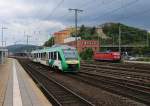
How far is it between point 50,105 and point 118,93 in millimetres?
5130

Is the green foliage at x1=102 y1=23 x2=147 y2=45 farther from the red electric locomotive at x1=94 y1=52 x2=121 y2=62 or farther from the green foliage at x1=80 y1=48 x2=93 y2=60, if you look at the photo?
the red electric locomotive at x1=94 y1=52 x2=121 y2=62

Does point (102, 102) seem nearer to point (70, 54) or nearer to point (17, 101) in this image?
point (17, 101)

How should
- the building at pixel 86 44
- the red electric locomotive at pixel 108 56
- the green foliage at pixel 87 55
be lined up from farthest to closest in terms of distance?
the building at pixel 86 44 → the green foliage at pixel 87 55 → the red electric locomotive at pixel 108 56

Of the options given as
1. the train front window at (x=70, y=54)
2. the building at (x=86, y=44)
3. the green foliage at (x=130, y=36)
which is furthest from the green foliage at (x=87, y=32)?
the train front window at (x=70, y=54)

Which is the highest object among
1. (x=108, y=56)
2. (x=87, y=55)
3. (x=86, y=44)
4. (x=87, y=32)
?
(x=87, y=32)

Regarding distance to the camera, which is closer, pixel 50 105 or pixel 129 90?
pixel 50 105

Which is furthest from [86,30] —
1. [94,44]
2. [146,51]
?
[146,51]

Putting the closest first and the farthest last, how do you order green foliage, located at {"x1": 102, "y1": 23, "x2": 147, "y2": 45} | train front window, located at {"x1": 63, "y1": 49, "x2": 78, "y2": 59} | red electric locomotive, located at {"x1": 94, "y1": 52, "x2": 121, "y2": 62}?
train front window, located at {"x1": 63, "y1": 49, "x2": 78, "y2": 59} → red electric locomotive, located at {"x1": 94, "y1": 52, "x2": 121, "y2": 62} → green foliage, located at {"x1": 102, "y1": 23, "x2": 147, "y2": 45}

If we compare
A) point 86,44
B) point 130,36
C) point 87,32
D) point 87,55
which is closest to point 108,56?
point 87,55

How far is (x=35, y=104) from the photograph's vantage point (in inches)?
597

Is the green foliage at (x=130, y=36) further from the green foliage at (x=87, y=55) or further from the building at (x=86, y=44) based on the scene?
the green foliage at (x=87, y=55)

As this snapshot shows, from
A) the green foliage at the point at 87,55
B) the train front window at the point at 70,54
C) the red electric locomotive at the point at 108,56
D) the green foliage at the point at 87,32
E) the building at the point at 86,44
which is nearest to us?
the train front window at the point at 70,54

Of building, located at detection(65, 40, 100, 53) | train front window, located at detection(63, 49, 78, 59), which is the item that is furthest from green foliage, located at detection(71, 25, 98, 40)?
train front window, located at detection(63, 49, 78, 59)

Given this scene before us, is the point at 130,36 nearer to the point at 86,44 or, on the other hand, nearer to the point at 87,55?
the point at 86,44
